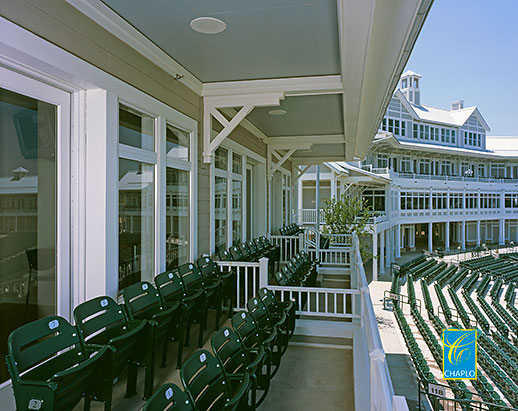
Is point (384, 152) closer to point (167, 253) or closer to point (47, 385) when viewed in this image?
point (167, 253)

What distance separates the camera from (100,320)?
2.80m

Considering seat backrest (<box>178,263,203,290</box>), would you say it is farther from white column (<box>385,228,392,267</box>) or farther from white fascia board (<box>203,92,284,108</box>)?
white column (<box>385,228,392,267</box>)

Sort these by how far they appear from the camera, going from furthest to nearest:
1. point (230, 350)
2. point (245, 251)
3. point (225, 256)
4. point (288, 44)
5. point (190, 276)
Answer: point (245, 251) → point (225, 256) → point (190, 276) → point (288, 44) → point (230, 350)

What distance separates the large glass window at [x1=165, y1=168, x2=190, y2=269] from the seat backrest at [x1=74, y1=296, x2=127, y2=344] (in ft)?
5.47

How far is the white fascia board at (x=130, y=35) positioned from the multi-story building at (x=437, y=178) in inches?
686

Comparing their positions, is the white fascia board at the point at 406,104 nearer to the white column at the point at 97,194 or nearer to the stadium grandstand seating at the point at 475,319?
the stadium grandstand seating at the point at 475,319

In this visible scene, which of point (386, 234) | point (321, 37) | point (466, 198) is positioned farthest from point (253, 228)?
point (466, 198)

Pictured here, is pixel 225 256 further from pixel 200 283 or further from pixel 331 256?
pixel 331 256

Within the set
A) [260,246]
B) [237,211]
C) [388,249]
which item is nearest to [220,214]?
[237,211]

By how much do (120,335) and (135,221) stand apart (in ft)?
4.81

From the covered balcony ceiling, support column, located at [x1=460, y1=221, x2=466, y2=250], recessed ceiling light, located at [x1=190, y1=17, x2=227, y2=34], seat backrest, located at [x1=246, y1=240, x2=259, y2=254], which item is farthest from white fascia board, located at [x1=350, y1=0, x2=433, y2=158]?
support column, located at [x1=460, y1=221, x2=466, y2=250]

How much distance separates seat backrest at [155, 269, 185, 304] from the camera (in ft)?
12.3

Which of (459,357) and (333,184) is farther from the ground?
(333,184)

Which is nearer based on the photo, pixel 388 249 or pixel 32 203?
pixel 32 203
